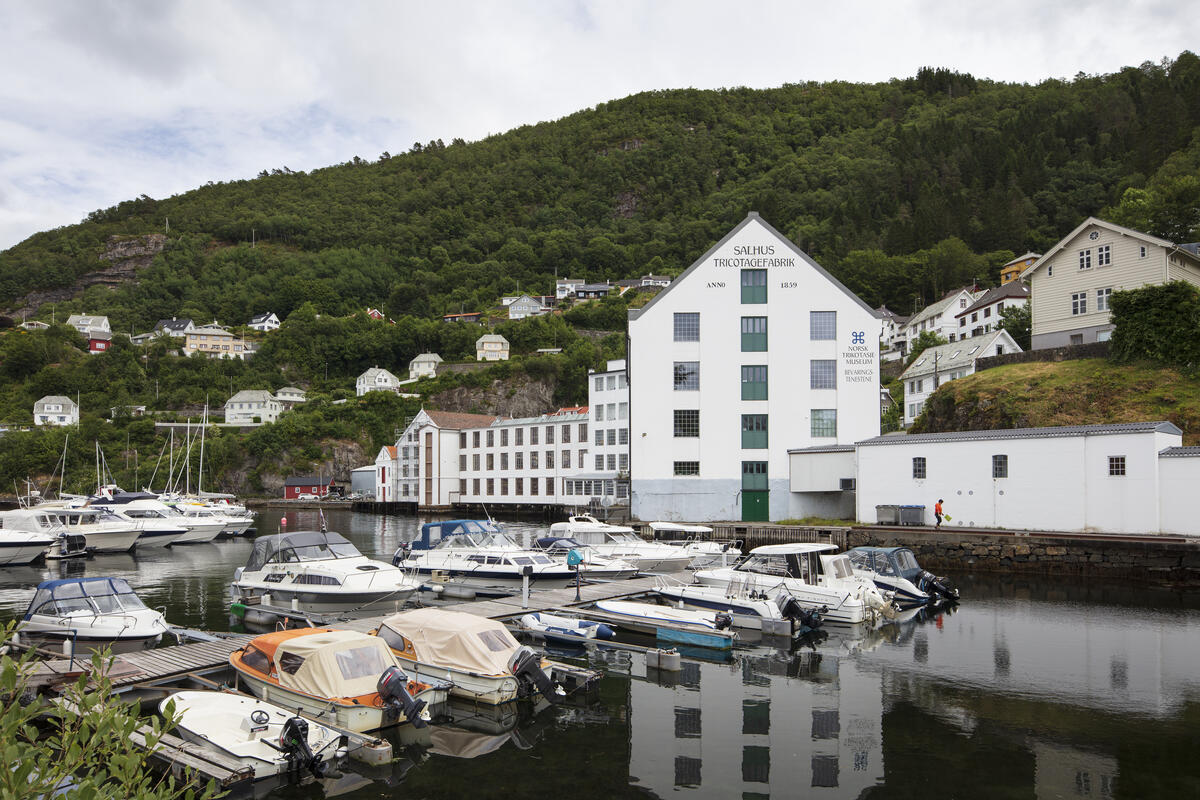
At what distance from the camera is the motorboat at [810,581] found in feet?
84.4

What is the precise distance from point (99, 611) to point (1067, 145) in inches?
5693

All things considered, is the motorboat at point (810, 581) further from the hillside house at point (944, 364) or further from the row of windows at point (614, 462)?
the hillside house at point (944, 364)

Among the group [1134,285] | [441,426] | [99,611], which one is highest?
[1134,285]

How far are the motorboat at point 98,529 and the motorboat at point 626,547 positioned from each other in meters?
29.5

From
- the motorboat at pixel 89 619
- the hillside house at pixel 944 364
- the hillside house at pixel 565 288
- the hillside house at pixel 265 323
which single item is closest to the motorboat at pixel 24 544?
the motorboat at pixel 89 619

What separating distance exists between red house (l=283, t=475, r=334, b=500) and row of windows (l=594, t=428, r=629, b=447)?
5024cm

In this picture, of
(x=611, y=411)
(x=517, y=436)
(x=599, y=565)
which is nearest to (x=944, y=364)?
(x=611, y=411)

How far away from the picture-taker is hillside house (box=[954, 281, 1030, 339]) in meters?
80.2

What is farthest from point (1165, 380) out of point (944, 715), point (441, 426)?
point (441, 426)

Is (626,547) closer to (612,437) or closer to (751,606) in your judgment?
(751,606)

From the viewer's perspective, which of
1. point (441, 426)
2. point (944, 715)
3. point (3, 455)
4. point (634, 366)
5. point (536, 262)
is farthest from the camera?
point (536, 262)

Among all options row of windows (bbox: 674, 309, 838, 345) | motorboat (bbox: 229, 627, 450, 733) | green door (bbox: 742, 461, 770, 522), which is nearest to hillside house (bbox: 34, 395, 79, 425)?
green door (bbox: 742, 461, 770, 522)

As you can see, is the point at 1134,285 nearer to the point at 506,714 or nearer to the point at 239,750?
the point at 506,714

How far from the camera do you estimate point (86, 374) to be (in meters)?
131
